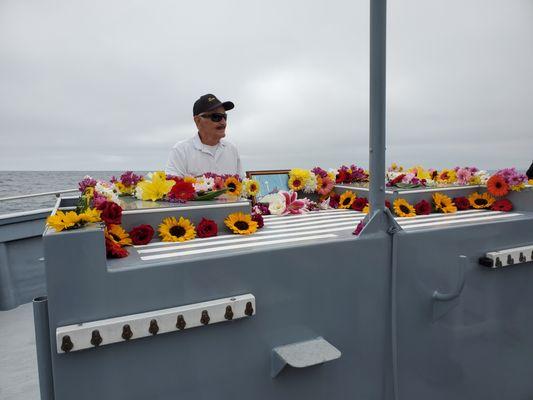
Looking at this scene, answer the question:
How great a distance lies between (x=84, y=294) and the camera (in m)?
1.44

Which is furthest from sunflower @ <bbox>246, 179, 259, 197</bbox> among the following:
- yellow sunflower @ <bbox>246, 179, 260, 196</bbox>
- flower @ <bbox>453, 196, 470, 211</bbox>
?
flower @ <bbox>453, 196, 470, 211</bbox>

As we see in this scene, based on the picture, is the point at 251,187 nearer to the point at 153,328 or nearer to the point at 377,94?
the point at 377,94

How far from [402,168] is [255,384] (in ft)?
11.0

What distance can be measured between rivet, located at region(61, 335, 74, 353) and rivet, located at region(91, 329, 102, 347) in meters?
0.07

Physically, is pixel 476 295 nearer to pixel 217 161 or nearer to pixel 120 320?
pixel 120 320

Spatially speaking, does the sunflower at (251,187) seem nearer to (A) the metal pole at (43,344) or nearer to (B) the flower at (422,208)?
(B) the flower at (422,208)

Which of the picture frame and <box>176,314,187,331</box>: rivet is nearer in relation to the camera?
<box>176,314,187,331</box>: rivet

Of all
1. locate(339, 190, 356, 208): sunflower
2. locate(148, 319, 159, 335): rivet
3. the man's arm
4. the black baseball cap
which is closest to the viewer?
locate(148, 319, 159, 335): rivet

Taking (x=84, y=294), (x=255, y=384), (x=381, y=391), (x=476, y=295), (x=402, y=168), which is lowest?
(x=381, y=391)

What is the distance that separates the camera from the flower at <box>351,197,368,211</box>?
3.17 meters

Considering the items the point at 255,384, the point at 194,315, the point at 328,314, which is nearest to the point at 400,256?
the point at 328,314

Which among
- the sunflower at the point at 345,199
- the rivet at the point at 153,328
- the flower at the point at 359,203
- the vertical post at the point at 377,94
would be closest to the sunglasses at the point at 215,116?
the sunflower at the point at 345,199

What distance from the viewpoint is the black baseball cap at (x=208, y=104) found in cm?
363

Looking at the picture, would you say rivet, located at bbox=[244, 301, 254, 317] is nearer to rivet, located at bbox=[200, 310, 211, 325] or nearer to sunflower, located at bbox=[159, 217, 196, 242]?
rivet, located at bbox=[200, 310, 211, 325]
